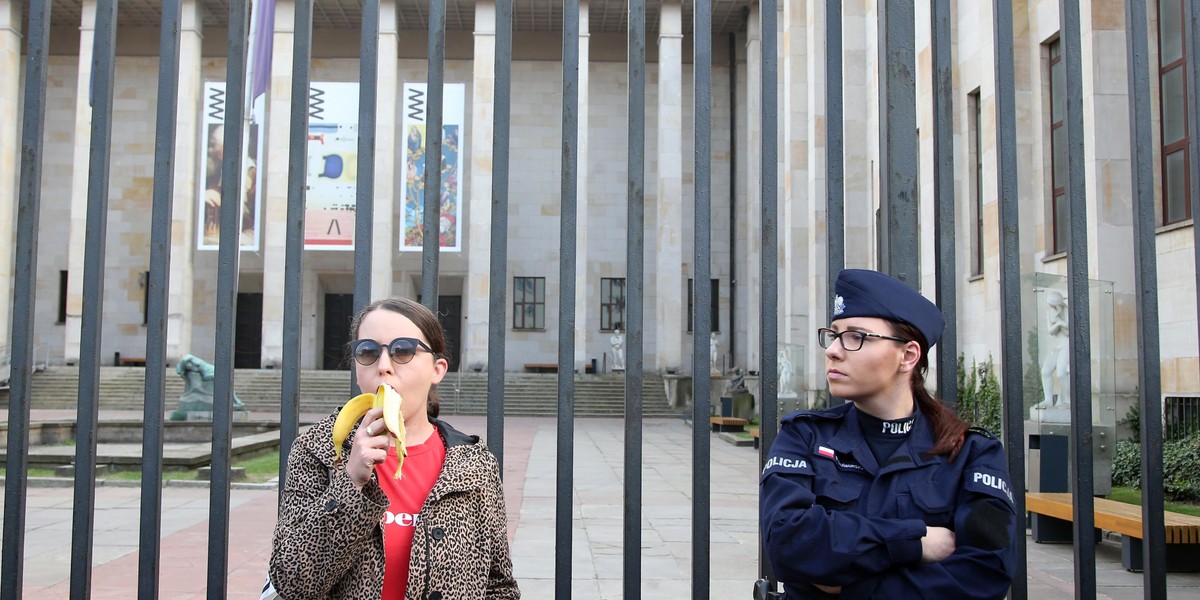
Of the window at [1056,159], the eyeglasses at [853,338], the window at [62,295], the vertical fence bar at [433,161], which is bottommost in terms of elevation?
the eyeglasses at [853,338]

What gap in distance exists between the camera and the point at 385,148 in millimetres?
31500

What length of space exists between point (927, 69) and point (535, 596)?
14.4 meters

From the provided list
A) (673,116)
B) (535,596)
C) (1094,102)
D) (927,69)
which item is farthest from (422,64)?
(535,596)

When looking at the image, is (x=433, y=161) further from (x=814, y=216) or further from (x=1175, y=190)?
(x=814, y=216)

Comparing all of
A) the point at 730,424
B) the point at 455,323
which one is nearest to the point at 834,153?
the point at 730,424

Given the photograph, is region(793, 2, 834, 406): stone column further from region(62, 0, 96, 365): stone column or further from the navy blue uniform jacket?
region(62, 0, 96, 365): stone column

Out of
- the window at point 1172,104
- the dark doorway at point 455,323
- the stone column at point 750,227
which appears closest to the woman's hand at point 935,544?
the window at point 1172,104

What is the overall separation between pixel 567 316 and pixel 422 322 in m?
0.52

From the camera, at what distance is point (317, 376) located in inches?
1169

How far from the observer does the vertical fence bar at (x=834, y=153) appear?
8.93 feet

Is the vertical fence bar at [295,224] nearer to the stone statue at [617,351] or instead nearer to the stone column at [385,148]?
the stone column at [385,148]

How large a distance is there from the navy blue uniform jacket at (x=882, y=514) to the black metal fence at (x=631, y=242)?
0.44 meters

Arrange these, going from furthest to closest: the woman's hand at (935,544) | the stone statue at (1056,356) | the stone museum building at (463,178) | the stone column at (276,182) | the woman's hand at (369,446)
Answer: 1. the stone column at (276,182)
2. the stone museum building at (463,178)
3. the stone statue at (1056,356)
4. the woman's hand at (935,544)
5. the woman's hand at (369,446)

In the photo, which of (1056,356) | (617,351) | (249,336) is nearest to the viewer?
(1056,356)
